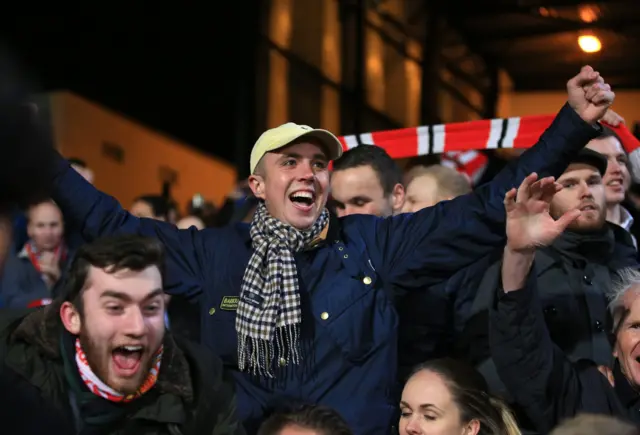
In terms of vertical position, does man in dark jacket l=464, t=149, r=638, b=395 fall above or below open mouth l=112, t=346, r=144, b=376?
above

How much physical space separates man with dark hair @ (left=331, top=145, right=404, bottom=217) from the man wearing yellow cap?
86cm

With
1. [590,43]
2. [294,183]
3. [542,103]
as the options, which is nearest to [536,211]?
[294,183]

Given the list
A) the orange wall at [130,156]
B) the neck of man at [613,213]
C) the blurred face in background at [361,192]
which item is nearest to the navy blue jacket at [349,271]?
the blurred face in background at [361,192]

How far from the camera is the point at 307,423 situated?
3018mm

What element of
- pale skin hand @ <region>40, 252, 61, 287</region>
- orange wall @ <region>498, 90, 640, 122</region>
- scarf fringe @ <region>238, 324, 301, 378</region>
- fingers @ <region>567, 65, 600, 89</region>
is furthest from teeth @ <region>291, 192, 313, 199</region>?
orange wall @ <region>498, 90, 640, 122</region>

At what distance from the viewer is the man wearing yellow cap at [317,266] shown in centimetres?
354

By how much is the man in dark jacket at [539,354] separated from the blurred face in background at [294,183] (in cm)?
69

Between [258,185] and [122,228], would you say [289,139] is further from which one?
[122,228]

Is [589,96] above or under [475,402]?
above

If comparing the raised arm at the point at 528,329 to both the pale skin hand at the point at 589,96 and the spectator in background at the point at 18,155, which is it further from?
the spectator in background at the point at 18,155

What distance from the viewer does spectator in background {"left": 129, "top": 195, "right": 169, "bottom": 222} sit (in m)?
6.30

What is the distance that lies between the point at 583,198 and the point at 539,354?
87cm

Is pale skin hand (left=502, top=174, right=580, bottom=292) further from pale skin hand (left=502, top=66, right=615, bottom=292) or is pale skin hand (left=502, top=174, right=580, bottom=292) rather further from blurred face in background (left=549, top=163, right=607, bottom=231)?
blurred face in background (left=549, top=163, right=607, bottom=231)

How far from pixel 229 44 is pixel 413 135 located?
19.6 ft
